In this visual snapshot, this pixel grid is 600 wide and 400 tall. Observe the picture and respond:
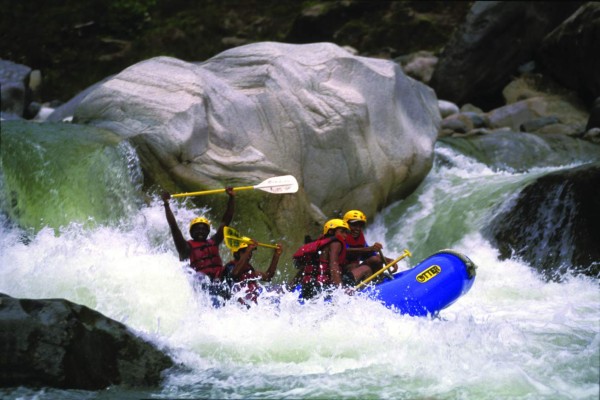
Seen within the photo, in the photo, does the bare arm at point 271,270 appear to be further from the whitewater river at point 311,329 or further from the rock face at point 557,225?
the rock face at point 557,225

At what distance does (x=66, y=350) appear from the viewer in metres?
4.85

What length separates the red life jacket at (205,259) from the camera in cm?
698

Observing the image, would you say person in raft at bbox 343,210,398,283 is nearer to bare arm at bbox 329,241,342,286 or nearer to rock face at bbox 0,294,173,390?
bare arm at bbox 329,241,342,286

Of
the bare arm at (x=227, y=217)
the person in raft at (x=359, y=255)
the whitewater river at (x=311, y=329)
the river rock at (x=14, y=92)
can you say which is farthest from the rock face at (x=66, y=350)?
the river rock at (x=14, y=92)

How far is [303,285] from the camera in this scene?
6547 mm

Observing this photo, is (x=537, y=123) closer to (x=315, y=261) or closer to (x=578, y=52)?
(x=578, y=52)

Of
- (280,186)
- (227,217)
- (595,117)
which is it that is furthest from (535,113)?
(227,217)

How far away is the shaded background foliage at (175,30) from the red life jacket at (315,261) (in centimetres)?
1176

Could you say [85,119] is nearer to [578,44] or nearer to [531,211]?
[531,211]

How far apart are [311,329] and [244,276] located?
1.06 meters

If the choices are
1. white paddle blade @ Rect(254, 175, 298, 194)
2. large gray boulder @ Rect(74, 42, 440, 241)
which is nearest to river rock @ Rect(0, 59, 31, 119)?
large gray boulder @ Rect(74, 42, 440, 241)

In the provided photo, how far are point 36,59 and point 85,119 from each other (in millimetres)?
10409

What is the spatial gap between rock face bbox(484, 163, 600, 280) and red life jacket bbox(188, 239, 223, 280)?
3334mm

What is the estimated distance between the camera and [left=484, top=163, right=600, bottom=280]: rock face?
26.8ft
